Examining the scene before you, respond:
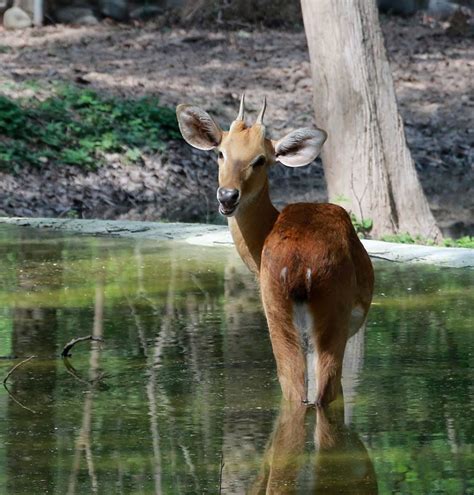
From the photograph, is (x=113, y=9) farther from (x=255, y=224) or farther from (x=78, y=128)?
(x=255, y=224)

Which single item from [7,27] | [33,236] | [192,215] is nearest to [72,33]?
[7,27]

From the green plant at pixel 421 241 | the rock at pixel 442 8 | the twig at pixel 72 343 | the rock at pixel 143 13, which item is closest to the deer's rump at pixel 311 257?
the twig at pixel 72 343

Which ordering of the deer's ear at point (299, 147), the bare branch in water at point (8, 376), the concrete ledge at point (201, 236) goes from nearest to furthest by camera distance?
the bare branch in water at point (8, 376) < the deer's ear at point (299, 147) < the concrete ledge at point (201, 236)

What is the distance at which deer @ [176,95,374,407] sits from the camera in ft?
20.7

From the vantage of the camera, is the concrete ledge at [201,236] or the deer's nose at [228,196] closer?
the deer's nose at [228,196]

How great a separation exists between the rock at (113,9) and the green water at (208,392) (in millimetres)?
16745

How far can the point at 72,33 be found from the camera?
24719mm

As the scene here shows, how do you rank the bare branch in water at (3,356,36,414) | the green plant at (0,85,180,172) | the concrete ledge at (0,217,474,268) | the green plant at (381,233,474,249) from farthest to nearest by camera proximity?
the green plant at (0,85,180,172) < the green plant at (381,233,474,249) < the concrete ledge at (0,217,474,268) < the bare branch in water at (3,356,36,414)

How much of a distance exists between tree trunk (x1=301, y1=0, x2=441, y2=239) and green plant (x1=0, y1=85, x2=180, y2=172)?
16.9 feet

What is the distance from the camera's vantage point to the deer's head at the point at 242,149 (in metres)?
6.79

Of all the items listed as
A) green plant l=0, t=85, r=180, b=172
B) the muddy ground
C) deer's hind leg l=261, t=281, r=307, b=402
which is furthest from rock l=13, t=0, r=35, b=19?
deer's hind leg l=261, t=281, r=307, b=402

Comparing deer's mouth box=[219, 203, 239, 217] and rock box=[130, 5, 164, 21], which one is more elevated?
deer's mouth box=[219, 203, 239, 217]

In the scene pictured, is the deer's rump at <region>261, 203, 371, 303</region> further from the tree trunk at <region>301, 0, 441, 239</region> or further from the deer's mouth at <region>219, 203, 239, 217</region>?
the tree trunk at <region>301, 0, 441, 239</region>

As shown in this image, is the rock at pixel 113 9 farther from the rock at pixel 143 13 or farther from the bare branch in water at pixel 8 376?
the bare branch in water at pixel 8 376
